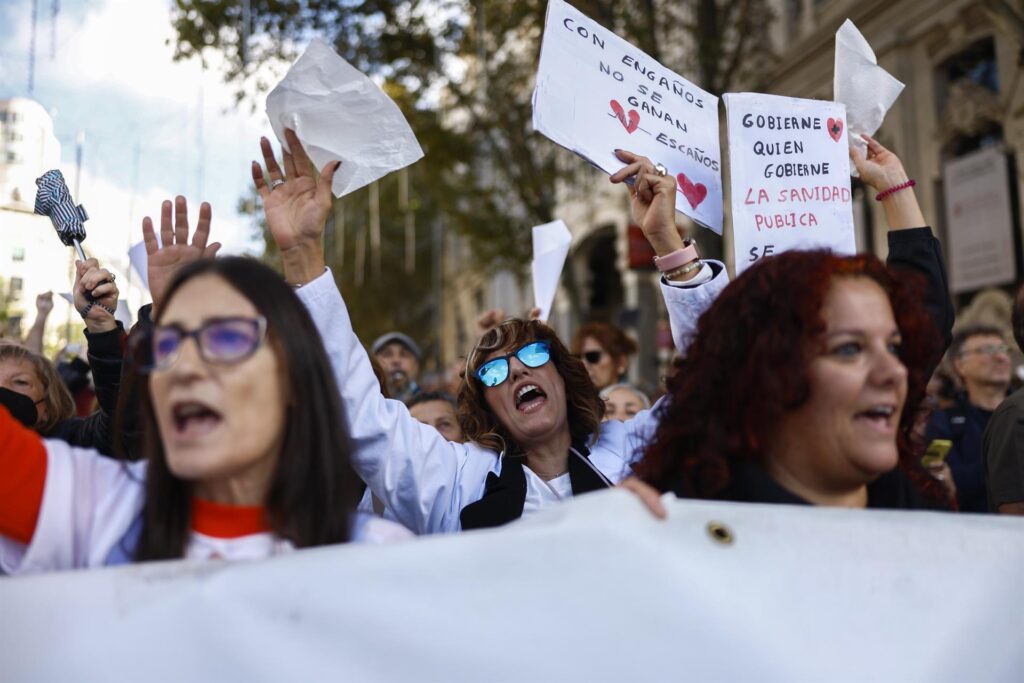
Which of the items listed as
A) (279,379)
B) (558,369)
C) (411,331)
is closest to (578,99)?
(558,369)

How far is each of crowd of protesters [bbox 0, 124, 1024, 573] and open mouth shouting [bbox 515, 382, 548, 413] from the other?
0.30 m

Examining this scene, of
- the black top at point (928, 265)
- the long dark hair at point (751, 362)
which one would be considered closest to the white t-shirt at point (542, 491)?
the long dark hair at point (751, 362)

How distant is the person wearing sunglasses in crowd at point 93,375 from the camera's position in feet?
10.1

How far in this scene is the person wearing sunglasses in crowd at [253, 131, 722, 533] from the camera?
2311 millimetres

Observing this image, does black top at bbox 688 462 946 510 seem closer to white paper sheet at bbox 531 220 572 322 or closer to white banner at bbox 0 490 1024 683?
white banner at bbox 0 490 1024 683

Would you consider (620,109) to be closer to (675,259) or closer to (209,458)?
(675,259)

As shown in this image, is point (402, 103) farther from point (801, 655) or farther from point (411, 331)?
point (411, 331)

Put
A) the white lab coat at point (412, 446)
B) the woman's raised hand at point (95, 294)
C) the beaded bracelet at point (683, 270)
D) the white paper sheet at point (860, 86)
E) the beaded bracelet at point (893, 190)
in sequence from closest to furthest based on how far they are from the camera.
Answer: the white lab coat at point (412, 446)
the beaded bracelet at point (683, 270)
the beaded bracelet at point (893, 190)
the woman's raised hand at point (95, 294)
the white paper sheet at point (860, 86)

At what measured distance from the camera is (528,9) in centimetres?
1069

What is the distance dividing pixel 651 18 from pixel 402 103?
3717 millimetres

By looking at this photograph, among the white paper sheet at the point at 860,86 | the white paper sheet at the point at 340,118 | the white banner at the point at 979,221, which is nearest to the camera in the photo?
the white paper sheet at the point at 340,118

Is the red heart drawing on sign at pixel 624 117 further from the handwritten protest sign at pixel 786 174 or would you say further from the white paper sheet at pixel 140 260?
the white paper sheet at pixel 140 260

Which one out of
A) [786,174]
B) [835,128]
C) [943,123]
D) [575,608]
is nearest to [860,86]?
[835,128]

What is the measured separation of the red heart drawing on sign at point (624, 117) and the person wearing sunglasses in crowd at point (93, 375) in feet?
5.48
